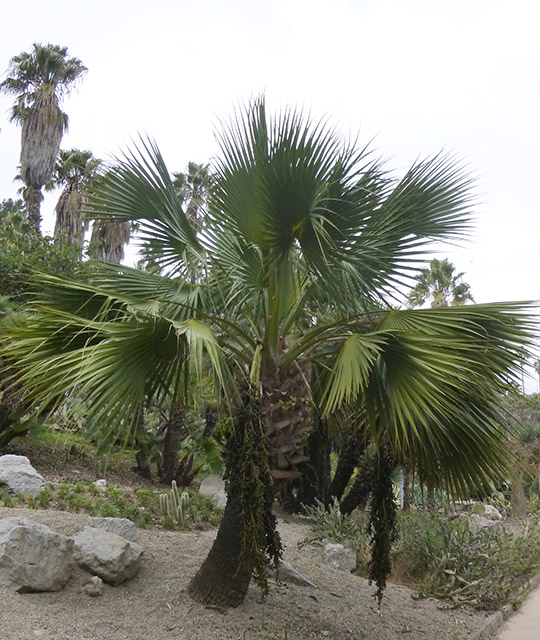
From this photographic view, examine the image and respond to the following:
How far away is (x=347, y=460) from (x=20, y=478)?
5376mm

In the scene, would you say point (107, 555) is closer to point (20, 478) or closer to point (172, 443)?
point (20, 478)

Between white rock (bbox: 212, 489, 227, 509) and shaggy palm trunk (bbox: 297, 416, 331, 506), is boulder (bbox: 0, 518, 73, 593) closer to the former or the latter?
white rock (bbox: 212, 489, 227, 509)

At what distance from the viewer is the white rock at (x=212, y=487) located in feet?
37.6

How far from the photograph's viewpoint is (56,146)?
73.3ft

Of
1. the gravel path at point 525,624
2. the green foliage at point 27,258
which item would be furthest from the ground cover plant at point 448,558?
the green foliage at point 27,258

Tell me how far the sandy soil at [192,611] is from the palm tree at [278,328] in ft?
1.15

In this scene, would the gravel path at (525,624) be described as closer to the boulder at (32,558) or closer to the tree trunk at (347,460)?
the tree trunk at (347,460)

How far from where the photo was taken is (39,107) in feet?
73.0

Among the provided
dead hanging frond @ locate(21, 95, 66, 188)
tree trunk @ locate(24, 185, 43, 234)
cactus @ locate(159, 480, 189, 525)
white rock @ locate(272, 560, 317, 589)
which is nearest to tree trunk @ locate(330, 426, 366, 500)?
cactus @ locate(159, 480, 189, 525)

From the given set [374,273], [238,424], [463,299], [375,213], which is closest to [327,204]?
[375,213]

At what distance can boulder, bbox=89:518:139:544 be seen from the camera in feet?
22.8

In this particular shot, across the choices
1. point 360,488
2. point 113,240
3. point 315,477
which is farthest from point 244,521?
point 113,240

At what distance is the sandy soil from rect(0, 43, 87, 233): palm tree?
16.8 metres

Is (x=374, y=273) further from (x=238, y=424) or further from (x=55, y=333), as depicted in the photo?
(x=55, y=333)
